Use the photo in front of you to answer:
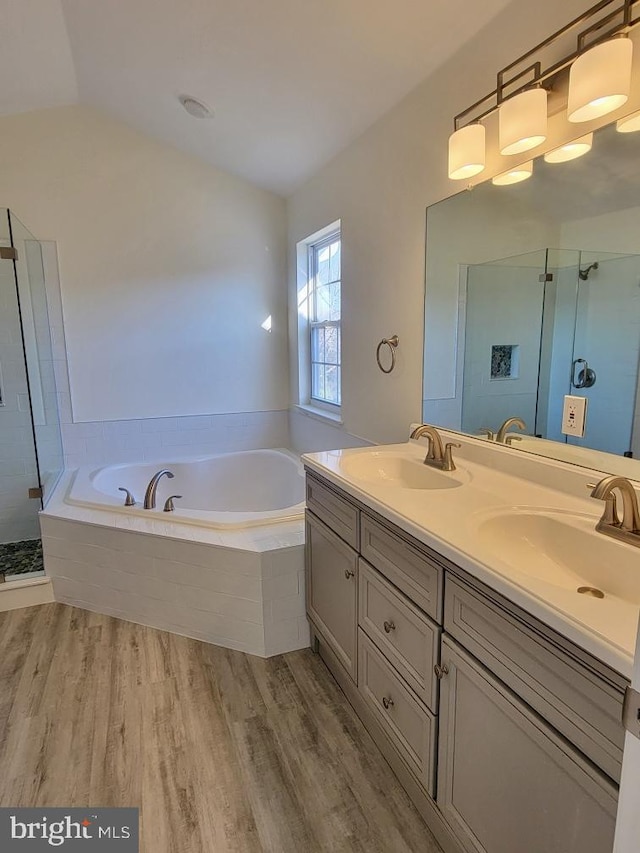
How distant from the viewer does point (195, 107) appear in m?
2.63

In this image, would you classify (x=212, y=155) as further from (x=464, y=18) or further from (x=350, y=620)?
(x=350, y=620)

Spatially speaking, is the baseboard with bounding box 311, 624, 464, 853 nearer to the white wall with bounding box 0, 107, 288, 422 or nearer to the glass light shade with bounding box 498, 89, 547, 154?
the glass light shade with bounding box 498, 89, 547, 154

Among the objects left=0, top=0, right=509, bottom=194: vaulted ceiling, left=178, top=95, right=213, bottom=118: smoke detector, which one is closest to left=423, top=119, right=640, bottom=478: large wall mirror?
left=0, top=0, right=509, bottom=194: vaulted ceiling

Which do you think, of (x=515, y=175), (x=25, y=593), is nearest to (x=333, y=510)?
(x=515, y=175)

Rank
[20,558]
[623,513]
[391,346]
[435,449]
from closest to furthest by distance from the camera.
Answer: [623,513], [435,449], [391,346], [20,558]

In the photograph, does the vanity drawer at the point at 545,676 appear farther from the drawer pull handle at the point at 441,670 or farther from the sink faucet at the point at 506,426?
the sink faucet at the point at 506,426

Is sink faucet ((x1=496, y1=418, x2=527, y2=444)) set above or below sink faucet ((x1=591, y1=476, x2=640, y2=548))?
above

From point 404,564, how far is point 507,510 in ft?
1.03

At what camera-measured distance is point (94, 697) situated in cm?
189

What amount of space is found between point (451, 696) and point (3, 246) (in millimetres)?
3155

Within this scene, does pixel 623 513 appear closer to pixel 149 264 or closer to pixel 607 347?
pixel 607 347

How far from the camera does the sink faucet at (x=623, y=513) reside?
1.11m

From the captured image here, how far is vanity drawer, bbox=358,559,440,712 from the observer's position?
4.01ft

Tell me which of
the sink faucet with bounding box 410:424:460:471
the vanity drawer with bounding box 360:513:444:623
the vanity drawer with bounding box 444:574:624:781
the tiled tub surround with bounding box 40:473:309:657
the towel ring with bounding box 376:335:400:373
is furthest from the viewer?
the towel ring with bounding box 376:335:400:373
